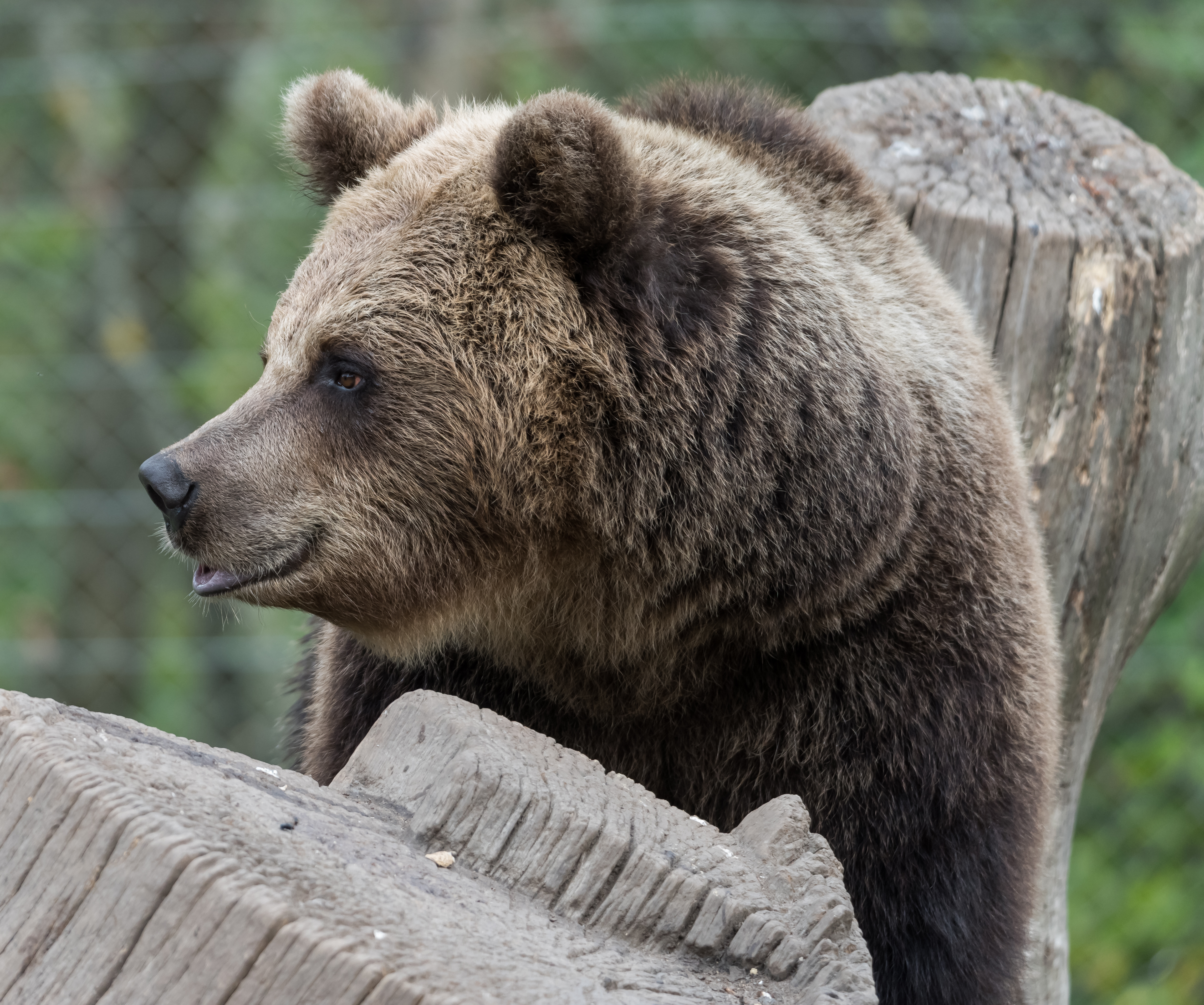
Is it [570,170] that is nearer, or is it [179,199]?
[570,170]

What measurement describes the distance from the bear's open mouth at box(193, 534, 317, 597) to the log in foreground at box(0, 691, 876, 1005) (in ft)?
3.14

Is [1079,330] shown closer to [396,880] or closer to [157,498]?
[157,498]

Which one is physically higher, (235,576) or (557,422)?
(557,422)

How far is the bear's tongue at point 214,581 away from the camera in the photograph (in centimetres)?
273

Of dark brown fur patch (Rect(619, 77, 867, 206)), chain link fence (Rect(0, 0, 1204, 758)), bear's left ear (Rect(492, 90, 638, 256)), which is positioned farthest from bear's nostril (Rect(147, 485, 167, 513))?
chain link fence (Rect(0, 0, 1204, 758))

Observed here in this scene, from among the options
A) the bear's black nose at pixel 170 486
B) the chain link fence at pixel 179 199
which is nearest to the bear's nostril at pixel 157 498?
the bear's black nose at pixel 170 486

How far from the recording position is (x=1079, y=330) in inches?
141

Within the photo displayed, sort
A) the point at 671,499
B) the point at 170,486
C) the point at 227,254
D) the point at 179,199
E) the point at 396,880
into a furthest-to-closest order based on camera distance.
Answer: the point at 227,254
the point at 179,199
the point at 671,499
the point at 170,486
the point at 396,880

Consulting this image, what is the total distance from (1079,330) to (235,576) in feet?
7.26

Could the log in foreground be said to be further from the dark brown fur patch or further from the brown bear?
the dark brown fur patch

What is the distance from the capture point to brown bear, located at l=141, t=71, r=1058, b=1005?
2705 mm

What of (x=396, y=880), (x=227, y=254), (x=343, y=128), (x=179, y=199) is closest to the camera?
(x=396, y=880)

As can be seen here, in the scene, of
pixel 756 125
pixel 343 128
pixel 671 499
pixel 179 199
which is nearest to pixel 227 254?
pixel 179 199

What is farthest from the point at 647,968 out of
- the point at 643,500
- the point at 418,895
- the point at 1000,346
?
the point at 1000,346
